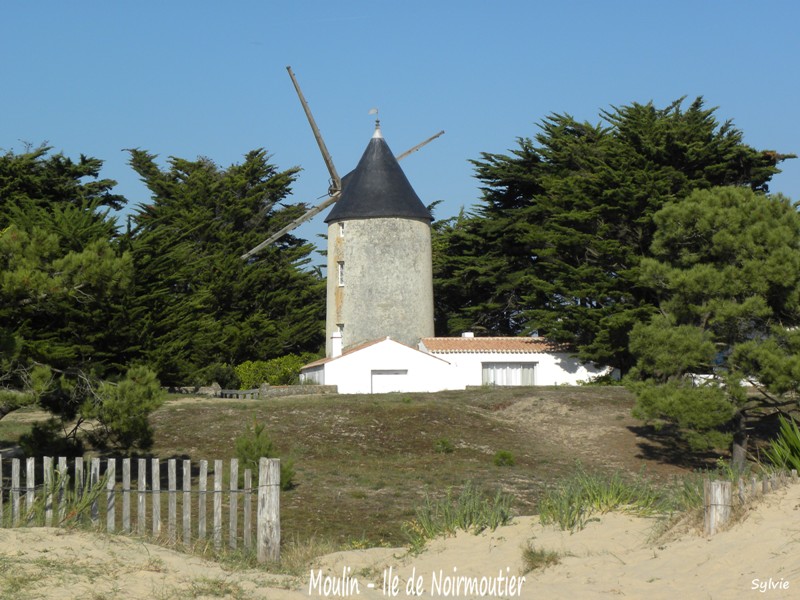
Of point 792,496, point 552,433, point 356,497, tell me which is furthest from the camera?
point 552,433

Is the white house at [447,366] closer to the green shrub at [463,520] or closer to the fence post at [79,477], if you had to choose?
the green shrub at [463,520]

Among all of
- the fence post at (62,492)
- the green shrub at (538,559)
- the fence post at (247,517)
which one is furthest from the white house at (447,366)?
the green shrub at (538,559)

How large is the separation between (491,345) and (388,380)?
5691 mm

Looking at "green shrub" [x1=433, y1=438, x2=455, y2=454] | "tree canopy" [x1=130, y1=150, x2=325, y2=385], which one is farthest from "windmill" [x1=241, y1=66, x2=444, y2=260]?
"green shrub" [x1=433, y1=438, x2=455, y2=454]

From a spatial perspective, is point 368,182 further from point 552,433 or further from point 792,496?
point 792,496

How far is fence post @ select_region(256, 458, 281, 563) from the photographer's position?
514 inches

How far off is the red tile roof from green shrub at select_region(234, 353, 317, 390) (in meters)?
7.22

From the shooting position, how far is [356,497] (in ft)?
70.5

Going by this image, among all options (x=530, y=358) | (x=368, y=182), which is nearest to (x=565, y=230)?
(x=530, y=358)

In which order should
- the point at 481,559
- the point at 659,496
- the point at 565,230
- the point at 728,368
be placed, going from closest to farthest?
the point at 481,559
the point at 659,496
the point at 728,368
the point at 565,230

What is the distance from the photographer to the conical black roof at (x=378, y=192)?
49.9m

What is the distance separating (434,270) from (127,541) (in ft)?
157

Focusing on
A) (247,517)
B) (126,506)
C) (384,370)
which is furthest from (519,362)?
(126,506)

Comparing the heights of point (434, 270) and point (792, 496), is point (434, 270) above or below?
above
